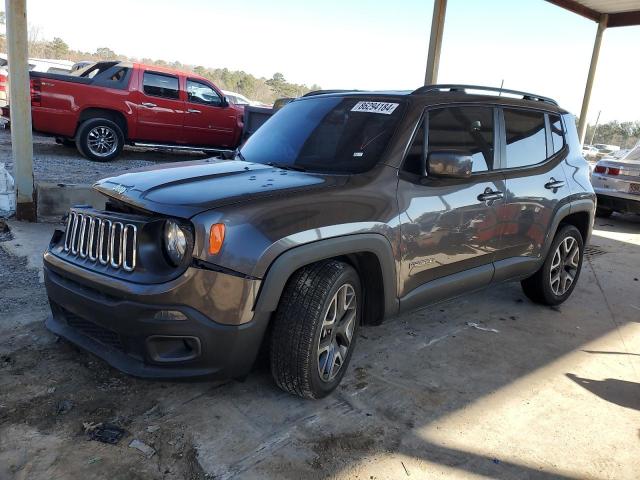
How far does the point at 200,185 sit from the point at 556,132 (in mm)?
3300

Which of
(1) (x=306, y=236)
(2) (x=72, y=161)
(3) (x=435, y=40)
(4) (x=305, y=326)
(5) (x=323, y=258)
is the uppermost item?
(3) (x=435, y=40)

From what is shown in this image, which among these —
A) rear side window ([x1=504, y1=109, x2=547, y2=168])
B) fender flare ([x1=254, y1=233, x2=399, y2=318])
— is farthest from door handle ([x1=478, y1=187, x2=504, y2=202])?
fender flare ([x1=254, y1=233, x2=399, y2=318])

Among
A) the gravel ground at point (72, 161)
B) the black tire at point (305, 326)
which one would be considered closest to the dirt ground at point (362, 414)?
the black tire at point (305, 326)

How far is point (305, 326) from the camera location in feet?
9.07

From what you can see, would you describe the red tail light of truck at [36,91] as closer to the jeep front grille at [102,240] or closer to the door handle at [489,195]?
the jeep front grille at [102,240]

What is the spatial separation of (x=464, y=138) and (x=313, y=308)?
1806 mm

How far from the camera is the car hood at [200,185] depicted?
2.65 m

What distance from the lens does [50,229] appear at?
5.88 metres

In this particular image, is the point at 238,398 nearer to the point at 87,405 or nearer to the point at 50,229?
the point at 87,405

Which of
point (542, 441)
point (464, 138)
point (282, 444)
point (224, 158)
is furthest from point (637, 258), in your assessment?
point (282, 444)

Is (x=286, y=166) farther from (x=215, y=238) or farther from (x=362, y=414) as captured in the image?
(x=362, y=414)

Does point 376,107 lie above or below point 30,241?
above

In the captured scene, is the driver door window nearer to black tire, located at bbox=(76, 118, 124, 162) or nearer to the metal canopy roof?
black tire, located at bbox=(76, 118, 124, 162)

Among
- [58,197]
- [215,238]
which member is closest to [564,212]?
[215,238]
